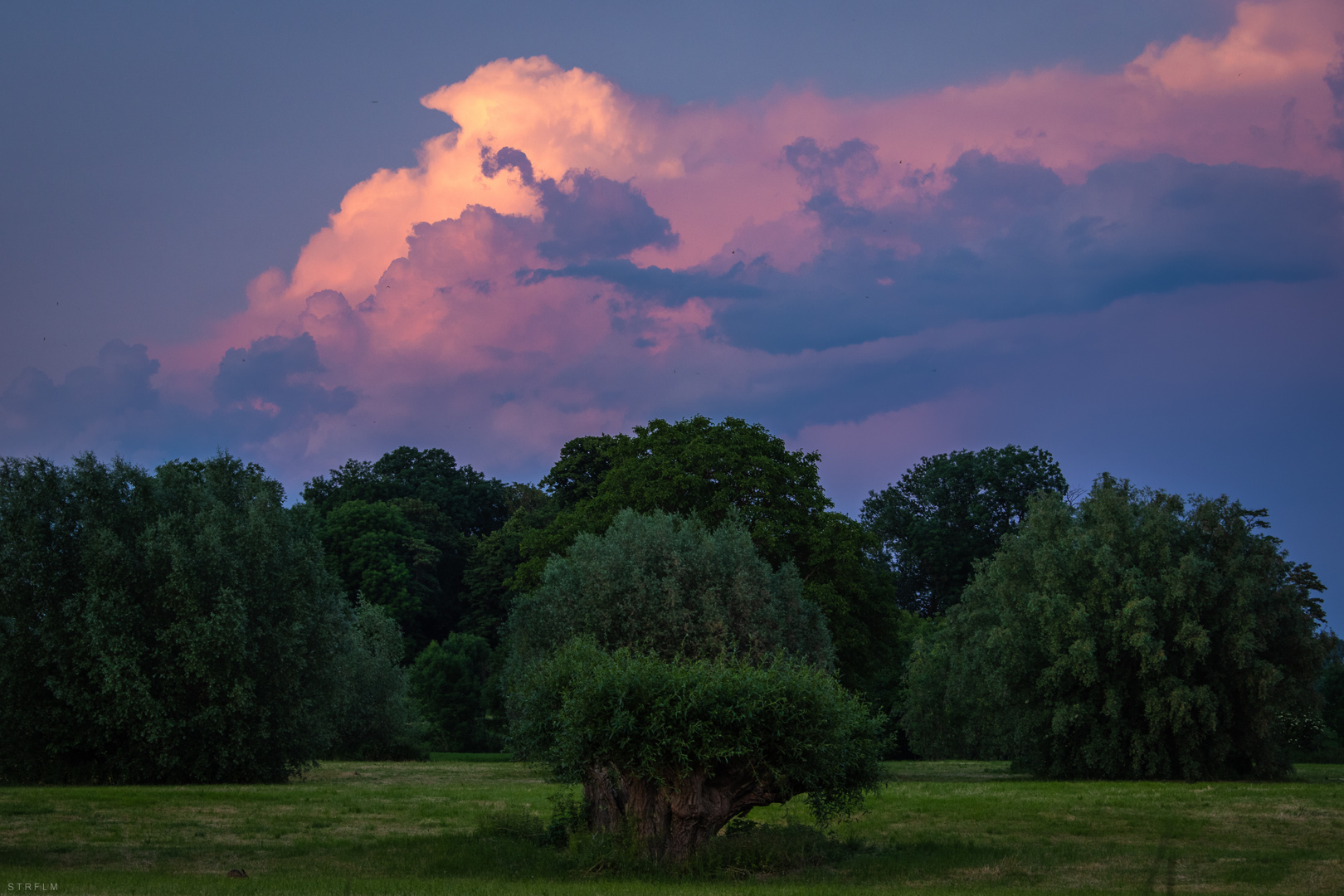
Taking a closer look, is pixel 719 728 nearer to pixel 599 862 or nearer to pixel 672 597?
pixel 599 862

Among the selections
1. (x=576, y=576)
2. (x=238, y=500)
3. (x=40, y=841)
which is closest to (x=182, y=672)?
(x=238, y=500)

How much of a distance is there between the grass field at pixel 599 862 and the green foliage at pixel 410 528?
47588 millimetres

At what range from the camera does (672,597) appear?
38.6 meters

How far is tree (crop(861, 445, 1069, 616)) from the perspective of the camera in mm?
88375

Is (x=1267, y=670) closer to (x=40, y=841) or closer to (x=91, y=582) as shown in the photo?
(x=40, y=841)

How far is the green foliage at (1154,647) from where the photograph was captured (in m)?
39.8

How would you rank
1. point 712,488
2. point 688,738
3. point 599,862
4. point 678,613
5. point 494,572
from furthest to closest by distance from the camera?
point 494,572 < point 712,488 < point 678,613 < point 599,862 < point 688,738

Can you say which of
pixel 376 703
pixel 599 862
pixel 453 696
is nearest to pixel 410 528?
pixel 453 696

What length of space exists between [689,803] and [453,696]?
57.1 metres

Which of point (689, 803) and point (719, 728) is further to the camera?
point (689, 803)

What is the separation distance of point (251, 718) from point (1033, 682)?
29870mm

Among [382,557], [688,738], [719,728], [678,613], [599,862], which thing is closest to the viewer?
[688,738]

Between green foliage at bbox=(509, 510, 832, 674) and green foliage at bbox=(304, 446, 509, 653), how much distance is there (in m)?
36.1

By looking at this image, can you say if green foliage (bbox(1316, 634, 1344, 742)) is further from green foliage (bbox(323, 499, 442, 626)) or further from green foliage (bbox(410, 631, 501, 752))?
green foliage (bbox(323, 499, 442, 626))
